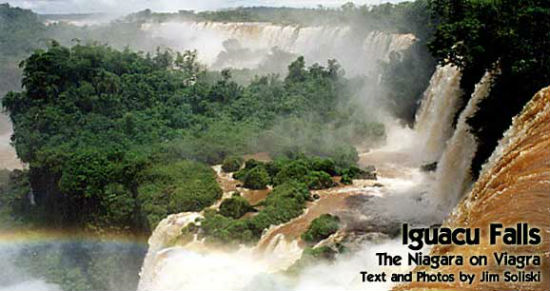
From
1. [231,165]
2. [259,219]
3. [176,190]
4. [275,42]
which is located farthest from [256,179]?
[275,42]

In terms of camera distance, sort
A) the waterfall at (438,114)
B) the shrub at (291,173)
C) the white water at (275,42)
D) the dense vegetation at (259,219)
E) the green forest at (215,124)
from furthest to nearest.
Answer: the white water at (275,42) < the shrub at (291,173) < the waterfall at (438,114) < the dense vegetation at (259,219) < the green forest at (215,124)

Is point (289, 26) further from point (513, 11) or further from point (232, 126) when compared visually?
point (513, 11)

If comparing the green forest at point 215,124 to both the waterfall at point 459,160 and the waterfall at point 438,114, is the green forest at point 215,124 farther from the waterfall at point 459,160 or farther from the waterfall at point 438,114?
the waterfall at point 438,114

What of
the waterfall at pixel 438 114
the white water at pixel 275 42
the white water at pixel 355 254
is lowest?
the white water at pixel 355 254

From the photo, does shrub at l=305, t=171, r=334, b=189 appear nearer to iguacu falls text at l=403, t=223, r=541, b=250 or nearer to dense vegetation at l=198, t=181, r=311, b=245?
dense vegetation at l=198, t=181, r=311, b=245

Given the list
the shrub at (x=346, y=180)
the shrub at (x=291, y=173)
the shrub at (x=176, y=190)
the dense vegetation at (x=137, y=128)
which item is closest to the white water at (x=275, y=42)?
the dense vegetation at (x=137, y=128)

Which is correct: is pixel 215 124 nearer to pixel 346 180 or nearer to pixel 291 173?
pixel 291 173
